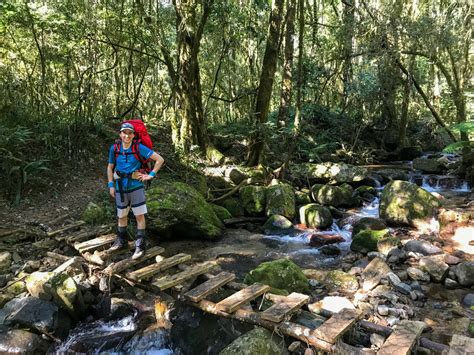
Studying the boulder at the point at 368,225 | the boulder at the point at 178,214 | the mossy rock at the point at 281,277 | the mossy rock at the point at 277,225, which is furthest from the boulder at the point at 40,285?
the boulder at the point at 368,225

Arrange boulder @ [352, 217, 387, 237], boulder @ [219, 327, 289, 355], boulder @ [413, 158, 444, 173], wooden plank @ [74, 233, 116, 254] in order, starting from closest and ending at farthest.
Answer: boulder @ [219, 327, 289, 355]
wooden plank @ [74, 233, 116, 254]
boulder @ [352, 217, 387, 237]
boulder @ [413, 158, 444, 173]

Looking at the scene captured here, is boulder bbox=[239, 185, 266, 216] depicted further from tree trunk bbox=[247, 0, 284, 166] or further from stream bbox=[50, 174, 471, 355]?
tree trunk bbox=[247, 0, 284, 166]

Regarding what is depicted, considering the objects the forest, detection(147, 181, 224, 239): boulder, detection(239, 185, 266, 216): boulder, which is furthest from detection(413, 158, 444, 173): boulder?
detection(147, 181, 224, 239): boulder

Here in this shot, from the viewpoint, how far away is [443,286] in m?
6.61

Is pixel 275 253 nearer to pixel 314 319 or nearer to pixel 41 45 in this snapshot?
pixel 314 319

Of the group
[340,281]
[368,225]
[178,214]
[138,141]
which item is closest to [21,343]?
[138,141]

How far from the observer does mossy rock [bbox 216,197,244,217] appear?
434 inches

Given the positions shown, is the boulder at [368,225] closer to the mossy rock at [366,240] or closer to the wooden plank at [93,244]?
the mossy rock at [366,240]

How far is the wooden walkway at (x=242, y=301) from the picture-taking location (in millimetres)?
3928

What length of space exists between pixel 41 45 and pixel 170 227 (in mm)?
6616

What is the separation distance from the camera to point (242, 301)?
472 cm

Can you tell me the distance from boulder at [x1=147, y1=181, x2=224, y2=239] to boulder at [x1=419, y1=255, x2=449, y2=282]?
166 inches

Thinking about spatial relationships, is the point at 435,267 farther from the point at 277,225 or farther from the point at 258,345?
the point at 258,345

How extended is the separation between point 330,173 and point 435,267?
6967 mm
